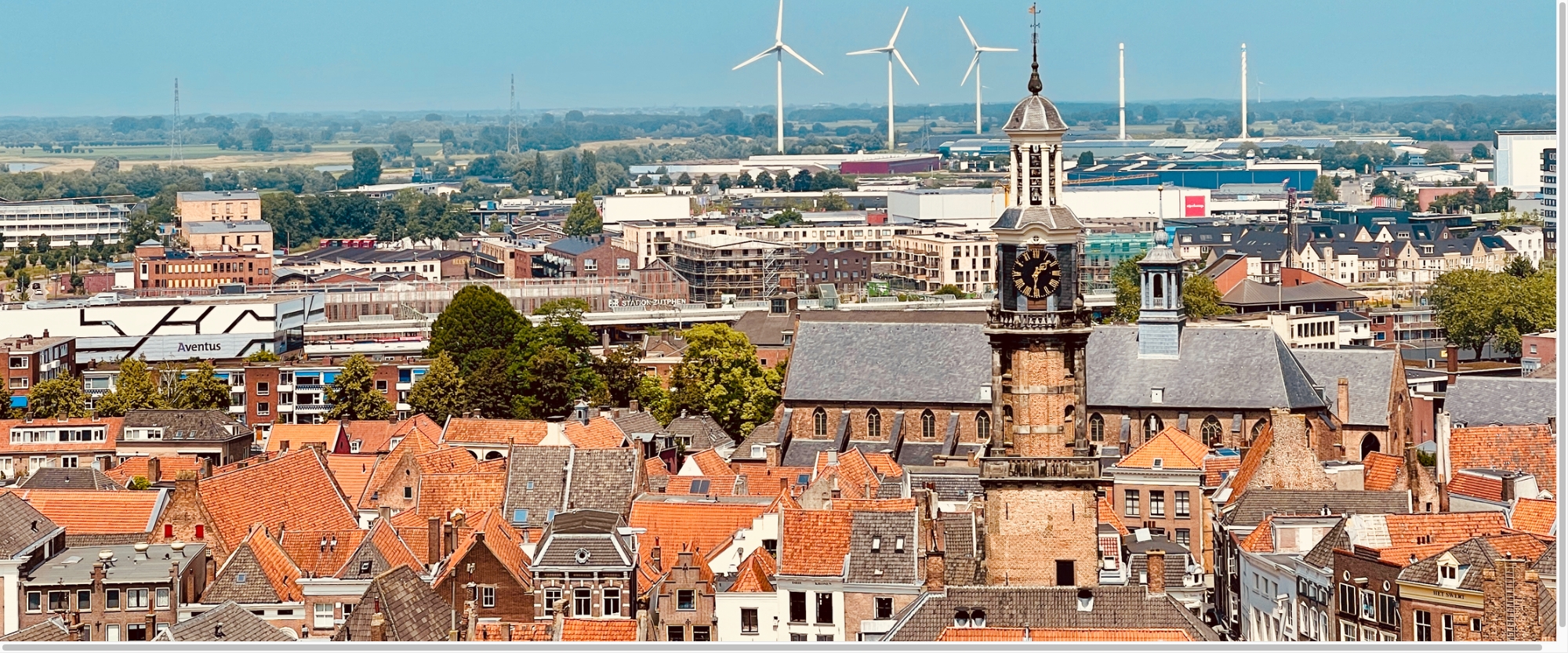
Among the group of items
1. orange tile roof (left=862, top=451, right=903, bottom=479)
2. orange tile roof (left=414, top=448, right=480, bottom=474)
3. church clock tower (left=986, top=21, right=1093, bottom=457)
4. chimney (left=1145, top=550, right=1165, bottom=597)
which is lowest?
orange tile roof (left=862, top=451, right=903, bottom=479)

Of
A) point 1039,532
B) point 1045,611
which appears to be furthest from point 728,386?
point 1045,611

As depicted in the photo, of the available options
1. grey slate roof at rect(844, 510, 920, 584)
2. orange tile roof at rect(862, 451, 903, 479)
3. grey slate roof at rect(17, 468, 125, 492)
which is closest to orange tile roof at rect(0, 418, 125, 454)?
grey slate roof at rect(17, 468, 125, 492)

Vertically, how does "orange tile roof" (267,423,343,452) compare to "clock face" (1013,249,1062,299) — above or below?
below

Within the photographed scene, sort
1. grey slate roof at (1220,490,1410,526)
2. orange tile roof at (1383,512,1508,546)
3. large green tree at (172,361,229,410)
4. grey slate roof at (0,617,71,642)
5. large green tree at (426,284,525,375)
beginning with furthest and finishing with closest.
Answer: large green tree at (426,284,525,375) → large green tree at (172,361,229,410) → grey slate roof at (1220,490,1410,526) → orange tile roof at (1383,512,1508,546) → grey slate roof at (0,617,71,642)

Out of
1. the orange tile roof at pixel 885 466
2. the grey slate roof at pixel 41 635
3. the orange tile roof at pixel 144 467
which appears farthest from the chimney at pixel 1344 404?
the grey slate roof at pixel 41 635

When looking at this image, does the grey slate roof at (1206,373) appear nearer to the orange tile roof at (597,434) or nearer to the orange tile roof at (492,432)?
the orange tile roof at (597,434)

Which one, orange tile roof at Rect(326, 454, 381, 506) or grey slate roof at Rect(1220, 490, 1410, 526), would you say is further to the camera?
orange tile roof at Rect(326, 454, 381, 506)

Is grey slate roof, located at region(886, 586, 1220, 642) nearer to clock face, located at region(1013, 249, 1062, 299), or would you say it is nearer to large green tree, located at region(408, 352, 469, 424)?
clock face, located at region(1013, 249, 1062, 299)
